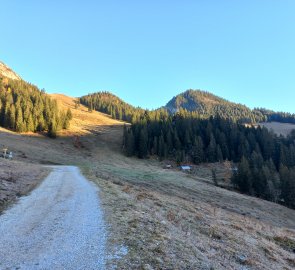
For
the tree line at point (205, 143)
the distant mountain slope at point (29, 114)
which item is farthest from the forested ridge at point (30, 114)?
the tree line at point (205, 143)

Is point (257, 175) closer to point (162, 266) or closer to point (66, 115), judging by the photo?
point (162, 266)

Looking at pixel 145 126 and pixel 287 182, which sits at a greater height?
pixel 145 126

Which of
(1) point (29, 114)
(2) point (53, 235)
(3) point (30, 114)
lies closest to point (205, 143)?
(3) point (30, 114)

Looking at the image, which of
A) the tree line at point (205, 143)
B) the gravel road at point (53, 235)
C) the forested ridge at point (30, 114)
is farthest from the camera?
the tree line at point (205, 143)

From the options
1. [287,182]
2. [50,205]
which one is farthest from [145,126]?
[50,205]

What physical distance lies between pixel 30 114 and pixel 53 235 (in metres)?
121

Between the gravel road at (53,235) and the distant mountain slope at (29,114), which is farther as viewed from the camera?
the distant mountain slope at (29,114)

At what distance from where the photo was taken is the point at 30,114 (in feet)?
397

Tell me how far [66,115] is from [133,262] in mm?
141191

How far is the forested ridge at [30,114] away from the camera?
11694 centimetres

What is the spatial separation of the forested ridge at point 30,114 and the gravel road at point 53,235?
4285 inches

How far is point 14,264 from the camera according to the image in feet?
26.9

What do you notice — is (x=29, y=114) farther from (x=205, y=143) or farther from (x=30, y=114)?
(x=205, y=143)

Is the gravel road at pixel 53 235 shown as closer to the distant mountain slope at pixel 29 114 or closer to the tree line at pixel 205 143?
the tree line at pixel 205 143
